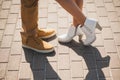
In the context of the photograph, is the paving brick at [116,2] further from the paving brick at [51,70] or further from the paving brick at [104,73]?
the paving brick at [51,70]

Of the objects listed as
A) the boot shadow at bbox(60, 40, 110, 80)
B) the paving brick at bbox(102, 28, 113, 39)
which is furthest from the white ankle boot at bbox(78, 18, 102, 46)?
the paving brick at bbox(102, 28, 113, 39)

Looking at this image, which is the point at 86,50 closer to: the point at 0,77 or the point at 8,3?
the point at 0,77

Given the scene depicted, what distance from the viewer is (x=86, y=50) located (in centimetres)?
351

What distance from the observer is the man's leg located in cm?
318

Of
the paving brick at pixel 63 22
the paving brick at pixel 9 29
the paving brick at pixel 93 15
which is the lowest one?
the paving brick at pixel 9 29

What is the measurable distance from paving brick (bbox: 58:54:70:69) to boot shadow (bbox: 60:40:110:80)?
6.6 inches

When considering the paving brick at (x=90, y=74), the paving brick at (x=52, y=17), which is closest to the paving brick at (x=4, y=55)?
the paving brick at (x=52, y=17)

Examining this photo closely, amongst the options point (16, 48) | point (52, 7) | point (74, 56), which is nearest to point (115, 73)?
point (74, 56)

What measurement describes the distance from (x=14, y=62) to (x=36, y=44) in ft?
1.19

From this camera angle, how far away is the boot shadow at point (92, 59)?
3.17m

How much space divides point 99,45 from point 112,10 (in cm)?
90

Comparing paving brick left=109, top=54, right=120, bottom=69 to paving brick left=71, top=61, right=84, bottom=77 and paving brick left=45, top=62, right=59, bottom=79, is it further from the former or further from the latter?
paving brick left=45, top=62, right=59, bottom=79

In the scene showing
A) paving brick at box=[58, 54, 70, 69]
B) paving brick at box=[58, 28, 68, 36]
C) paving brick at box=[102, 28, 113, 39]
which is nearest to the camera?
paving brick at box=[58, 54, 70, 69]

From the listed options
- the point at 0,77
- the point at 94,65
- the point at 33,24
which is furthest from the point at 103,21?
the point at 0,77
